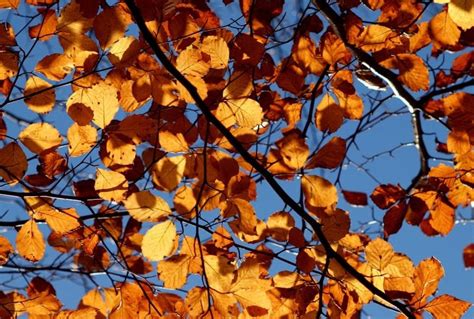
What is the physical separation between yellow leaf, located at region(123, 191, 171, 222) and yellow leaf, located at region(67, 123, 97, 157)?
0.96 ft

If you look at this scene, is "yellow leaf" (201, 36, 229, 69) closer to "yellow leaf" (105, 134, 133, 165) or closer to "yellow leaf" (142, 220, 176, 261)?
"yellow leaf" (105, 134, 133, 165)

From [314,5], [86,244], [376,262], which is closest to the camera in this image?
[376,262]

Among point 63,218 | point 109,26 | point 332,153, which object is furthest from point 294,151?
point 63,218

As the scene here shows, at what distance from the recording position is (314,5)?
2.28 m

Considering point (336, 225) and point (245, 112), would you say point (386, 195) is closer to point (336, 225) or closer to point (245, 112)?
point (336, 225)

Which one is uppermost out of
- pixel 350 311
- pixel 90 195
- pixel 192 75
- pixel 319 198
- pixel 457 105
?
pixel 457 105

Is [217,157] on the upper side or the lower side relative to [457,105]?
lower

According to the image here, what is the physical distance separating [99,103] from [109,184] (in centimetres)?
24

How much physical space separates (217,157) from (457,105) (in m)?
0.95

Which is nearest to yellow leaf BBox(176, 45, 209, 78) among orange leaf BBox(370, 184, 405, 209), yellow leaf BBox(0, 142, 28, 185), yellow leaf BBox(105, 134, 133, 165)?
yellow leaf BBox(105, 134, 133, 165)

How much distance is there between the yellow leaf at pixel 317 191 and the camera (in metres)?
1.72

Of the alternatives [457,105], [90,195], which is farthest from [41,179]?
[457,105]

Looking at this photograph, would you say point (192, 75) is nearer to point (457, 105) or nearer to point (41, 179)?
point (41, 179)

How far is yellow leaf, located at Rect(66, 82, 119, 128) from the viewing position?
1.73m
